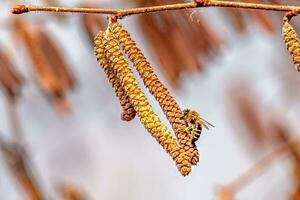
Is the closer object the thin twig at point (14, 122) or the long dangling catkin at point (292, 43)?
the long dangling catkin at point (292, 43)

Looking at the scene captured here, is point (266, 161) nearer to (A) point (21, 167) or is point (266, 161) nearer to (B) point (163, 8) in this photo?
(A) point (21, 167)

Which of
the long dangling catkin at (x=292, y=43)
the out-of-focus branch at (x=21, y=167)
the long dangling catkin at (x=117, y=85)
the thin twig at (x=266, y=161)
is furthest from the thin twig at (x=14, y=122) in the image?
the long dangling catkin at (x=292, y=43)

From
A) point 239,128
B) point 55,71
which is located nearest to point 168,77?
point 55,71

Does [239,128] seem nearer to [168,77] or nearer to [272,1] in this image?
[168,77]

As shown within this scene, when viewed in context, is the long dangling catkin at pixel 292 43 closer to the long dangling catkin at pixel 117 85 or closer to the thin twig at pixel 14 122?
the long dangling catkin at pixel 117 85

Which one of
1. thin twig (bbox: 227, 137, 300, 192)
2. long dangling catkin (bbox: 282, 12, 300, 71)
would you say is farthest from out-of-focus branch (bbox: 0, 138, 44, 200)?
long dangling catkin (bbox: 282, 12, 300, 71)

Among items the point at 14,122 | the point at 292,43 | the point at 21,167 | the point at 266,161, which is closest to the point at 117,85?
the point at 292,43
